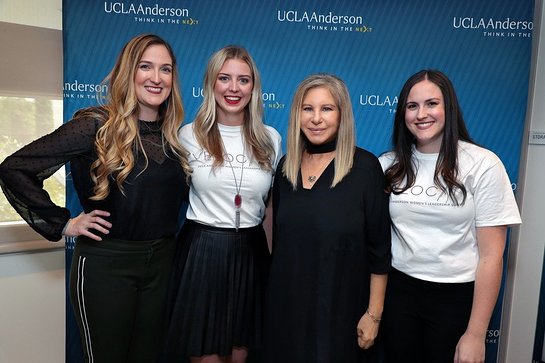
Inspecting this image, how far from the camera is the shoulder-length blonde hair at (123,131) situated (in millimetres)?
1622

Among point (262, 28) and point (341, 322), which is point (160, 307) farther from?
point (262, 28)

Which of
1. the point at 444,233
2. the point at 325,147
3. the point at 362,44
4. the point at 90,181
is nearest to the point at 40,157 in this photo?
the point at 90,181

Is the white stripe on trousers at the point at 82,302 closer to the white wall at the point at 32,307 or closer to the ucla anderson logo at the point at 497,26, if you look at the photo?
the white wall at the point at 32,307

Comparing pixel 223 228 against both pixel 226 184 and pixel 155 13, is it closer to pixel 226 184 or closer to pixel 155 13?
pixel 226 184

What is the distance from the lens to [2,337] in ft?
7.29

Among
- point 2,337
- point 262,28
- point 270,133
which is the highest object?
point 262,28

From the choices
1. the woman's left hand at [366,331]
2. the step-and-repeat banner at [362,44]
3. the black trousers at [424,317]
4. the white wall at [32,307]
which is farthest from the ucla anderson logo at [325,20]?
the white wall at [32,307]

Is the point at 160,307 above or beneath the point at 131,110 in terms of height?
beneath

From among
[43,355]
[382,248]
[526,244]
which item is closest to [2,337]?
[43,355]

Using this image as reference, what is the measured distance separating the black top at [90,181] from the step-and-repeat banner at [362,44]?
2.09 feet

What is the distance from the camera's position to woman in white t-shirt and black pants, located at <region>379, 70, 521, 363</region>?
5.07 ft

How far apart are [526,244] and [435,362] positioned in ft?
4.06

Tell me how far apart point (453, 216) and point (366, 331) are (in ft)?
1.77

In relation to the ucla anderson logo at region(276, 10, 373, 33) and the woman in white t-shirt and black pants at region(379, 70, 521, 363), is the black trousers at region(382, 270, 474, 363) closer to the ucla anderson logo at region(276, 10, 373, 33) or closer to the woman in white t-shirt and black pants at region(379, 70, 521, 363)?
the woman in white t-shirt and black pants at region(379, 70, 521, 363)
